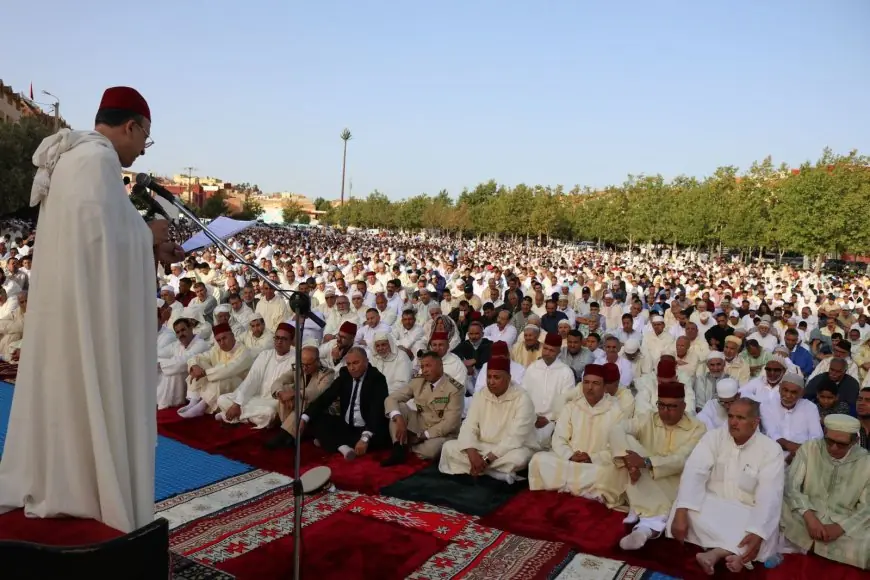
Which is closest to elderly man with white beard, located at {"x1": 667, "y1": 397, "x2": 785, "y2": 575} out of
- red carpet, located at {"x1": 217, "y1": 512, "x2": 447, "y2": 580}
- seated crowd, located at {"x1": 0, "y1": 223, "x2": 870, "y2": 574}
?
seated crowd, located at {"x1": 0, "y1": 223, "x2": 870, "y2": 574}

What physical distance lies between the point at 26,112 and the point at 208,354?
40.4 m

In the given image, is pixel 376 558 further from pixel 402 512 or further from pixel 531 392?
pixel 531 392

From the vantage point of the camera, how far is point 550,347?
19.4 ft

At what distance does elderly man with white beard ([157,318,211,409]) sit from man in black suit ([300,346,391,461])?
1.86 m

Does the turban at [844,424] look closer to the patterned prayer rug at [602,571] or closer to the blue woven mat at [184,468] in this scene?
the patterned prayer rug at [602,571]

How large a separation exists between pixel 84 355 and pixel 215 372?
4534mm

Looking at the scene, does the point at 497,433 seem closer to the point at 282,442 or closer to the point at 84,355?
the point at 282,442

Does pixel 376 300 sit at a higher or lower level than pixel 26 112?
lower

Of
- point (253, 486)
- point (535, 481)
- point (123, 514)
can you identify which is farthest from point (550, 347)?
point (123, 514)

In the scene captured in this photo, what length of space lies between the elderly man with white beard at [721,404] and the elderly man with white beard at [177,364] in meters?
4.71

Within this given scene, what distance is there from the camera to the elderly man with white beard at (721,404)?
468 cm

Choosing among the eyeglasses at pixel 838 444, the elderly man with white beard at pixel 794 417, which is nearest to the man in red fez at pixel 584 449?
the eyeglasses at pixel 838 444

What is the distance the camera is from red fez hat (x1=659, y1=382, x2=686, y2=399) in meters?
4.08

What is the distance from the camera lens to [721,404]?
4.82m
